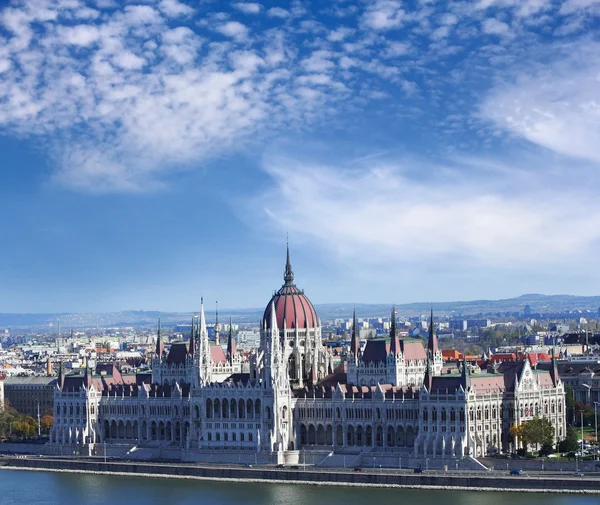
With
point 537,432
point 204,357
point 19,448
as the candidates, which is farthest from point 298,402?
point 19,448

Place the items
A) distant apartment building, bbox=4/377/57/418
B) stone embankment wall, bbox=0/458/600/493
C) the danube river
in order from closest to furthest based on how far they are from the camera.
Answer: the danube river → stone embankment wall, bbox=0/458/600/493 → distant apartment building, bbox=4/377/57/418

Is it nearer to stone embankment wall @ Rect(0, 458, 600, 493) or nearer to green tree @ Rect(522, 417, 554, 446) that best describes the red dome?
stone embankment wall @ Rect(0, 458, 600, 493)

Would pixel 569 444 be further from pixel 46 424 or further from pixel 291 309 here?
pixel 46 424

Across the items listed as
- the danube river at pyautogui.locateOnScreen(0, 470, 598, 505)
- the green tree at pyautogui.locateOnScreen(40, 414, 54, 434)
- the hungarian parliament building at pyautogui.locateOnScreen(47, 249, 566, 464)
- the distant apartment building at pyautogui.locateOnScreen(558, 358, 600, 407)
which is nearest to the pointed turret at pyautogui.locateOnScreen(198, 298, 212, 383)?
the hungarian parliament building at pyautogui.locateOnScreen(47, 249, 566, 464)

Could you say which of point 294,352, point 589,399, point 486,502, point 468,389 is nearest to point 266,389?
point 294,352

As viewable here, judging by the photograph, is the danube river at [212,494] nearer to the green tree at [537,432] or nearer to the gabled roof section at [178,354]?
the green tree at [537,432]

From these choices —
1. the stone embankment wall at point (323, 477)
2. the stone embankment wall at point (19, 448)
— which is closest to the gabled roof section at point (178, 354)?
the stone embankment wall at point (19, 448)
